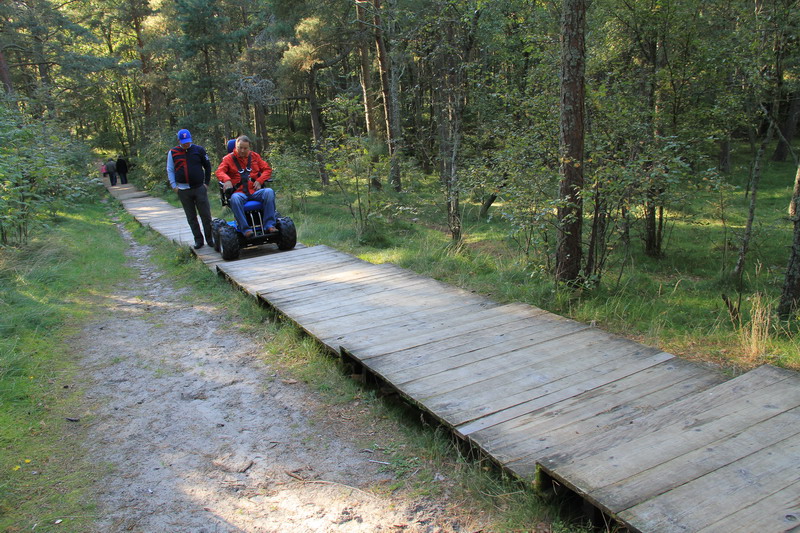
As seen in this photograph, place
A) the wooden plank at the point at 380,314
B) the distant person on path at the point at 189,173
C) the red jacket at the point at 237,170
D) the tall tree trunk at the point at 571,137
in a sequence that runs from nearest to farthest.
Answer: the wooden plank at the point at 380,314 → the tall tree trunk at the point at 571,137 → the red jacket at the point at 237,170 → the distant person on path at the point at 189,173

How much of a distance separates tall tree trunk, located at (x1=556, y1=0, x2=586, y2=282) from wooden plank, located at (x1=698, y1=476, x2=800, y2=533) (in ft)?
11.6

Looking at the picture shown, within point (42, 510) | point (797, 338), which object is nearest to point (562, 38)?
point (797, 338)

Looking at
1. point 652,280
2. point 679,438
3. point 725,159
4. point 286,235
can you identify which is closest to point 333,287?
point 286,235

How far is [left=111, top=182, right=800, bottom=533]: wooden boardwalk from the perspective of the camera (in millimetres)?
2123

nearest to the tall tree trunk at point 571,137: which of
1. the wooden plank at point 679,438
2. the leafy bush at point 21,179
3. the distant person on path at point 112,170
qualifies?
the wooden plank at point 679,438

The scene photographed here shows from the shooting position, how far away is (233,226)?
8117 millimetres

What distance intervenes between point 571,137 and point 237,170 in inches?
198

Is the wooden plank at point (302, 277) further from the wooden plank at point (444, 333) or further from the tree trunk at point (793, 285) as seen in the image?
the tree trunk at point (793, 285)

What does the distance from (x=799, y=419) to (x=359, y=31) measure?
1740cm

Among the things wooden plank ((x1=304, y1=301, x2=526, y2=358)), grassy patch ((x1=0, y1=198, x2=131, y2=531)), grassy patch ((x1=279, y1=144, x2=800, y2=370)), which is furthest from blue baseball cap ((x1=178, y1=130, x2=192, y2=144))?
wooden plank ((x1=304, y1=301, x2=526, y2=358))

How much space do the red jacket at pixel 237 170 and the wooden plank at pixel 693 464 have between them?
23.2 ft

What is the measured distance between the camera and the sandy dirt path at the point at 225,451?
261 centimetres

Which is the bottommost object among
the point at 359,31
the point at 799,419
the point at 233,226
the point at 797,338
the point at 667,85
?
the point at 797,338

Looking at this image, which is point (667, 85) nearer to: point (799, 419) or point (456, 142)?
point (456, 142)
